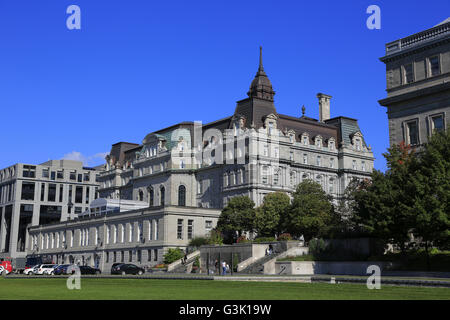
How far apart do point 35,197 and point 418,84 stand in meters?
110

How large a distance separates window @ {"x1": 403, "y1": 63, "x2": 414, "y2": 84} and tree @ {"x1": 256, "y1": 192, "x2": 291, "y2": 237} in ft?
84.4

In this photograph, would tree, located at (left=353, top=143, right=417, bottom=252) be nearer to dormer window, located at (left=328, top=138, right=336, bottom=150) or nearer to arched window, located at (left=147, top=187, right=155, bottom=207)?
dormer window, located at (left=328, top=138, right=336, bottom=150)

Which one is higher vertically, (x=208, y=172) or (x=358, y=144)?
(x=358, y=144)

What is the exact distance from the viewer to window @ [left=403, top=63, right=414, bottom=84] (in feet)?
162

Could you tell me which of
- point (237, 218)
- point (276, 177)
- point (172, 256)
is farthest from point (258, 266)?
point (276, 177)

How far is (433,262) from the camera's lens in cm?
4109

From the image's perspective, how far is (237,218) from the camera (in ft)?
240

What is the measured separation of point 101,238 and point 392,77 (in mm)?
58432

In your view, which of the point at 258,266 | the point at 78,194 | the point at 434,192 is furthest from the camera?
the point at 78,194

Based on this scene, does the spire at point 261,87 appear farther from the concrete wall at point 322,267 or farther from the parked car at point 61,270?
the concrete wall at point 322,267

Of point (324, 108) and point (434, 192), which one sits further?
point (324, 108)

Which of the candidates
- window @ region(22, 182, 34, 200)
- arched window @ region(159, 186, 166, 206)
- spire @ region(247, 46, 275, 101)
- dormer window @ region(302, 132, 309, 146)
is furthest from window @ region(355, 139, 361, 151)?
window @ region(22, 182, 34, 200)

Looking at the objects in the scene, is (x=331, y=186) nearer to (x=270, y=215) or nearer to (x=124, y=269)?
(x=270, y=215)
